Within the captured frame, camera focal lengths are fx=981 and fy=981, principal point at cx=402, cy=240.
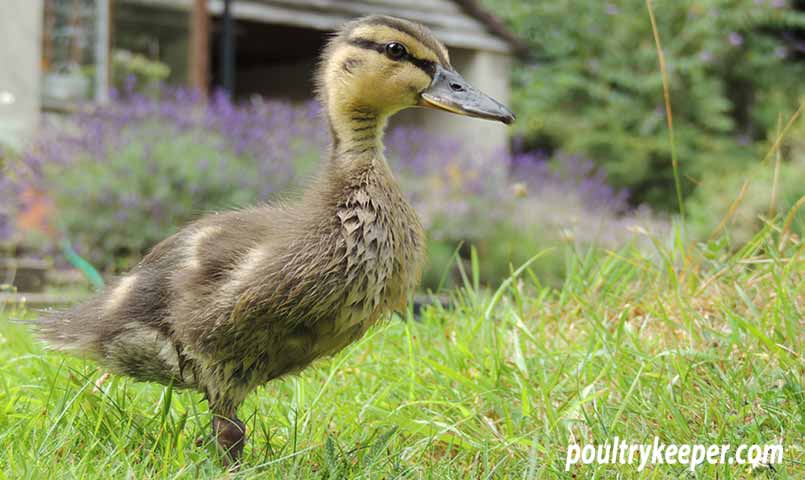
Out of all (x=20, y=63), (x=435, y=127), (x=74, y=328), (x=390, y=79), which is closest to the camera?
(x=390, y=79)

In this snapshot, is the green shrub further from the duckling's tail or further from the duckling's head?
the duckling's tail

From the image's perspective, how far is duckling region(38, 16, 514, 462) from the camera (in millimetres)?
2615

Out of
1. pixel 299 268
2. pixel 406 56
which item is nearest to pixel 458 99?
pixel 406 56

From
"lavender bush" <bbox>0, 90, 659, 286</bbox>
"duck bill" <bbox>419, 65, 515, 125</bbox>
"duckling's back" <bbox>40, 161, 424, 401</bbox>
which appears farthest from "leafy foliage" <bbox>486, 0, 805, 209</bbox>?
"duckling's back" <bbox>40, 161, 424, 401</bbox>

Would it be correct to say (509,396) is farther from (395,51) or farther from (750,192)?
(750,192)

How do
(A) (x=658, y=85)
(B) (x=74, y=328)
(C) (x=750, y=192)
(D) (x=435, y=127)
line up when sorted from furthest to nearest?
(A) (x=658, y=85) < (D) (x=435, y=127) < (C) (x=750, y=192) < (B) (x=74, y=328)

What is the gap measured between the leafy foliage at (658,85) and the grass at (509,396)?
42.6 ft

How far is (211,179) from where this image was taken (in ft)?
26.9

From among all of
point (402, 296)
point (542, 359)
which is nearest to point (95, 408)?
point (402, 296)

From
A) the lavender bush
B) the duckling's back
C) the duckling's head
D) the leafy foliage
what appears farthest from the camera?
the leafy foliage

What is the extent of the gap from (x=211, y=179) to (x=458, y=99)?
5.60m

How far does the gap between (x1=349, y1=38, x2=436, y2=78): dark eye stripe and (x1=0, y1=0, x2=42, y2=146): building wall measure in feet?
27.1

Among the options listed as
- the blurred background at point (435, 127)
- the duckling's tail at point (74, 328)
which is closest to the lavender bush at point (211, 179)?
the blurred background at point (435, 127)

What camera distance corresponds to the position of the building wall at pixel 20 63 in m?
10.5
